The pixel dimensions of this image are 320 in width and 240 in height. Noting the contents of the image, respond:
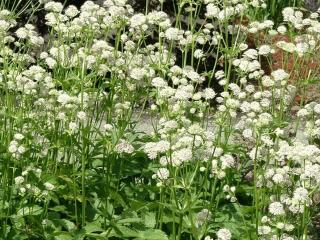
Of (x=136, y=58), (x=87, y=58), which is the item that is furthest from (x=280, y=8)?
(x=87, y=58)

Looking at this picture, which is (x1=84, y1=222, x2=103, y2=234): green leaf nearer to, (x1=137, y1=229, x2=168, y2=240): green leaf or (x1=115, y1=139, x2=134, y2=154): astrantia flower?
(x1=137, y1=229, x2=168, y2=240): green leaf

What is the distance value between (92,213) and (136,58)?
39.0 inches

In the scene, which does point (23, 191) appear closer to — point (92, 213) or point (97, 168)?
point (92, 213)

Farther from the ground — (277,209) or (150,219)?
(277,209)

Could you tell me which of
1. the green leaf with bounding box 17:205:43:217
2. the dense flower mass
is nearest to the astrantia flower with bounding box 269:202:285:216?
the dense flower mass

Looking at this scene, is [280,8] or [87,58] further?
[280,8]

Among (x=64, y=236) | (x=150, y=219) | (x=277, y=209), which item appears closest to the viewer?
(x=277, y=209)

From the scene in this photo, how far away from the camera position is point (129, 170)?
15.6 ft

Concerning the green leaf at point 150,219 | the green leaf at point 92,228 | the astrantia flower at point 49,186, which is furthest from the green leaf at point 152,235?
the astrantia flower at point 49,186

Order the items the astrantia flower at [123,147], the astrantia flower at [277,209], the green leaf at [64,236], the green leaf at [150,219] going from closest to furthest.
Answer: the astrantia flower at [277,209], the green leaf at [64,236], the astrantia flower at [123,147], the green leaf at [150,219]

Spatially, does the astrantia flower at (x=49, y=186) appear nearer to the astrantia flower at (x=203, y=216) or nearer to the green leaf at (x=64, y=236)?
the green leaf at (x=64, y=236)

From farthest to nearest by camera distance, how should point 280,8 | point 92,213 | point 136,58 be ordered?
point 280,8 → point 136,58 → point 92,213

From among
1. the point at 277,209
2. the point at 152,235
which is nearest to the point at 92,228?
the point at 152,235

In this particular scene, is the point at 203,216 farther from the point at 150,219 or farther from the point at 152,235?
the point at 150,219
